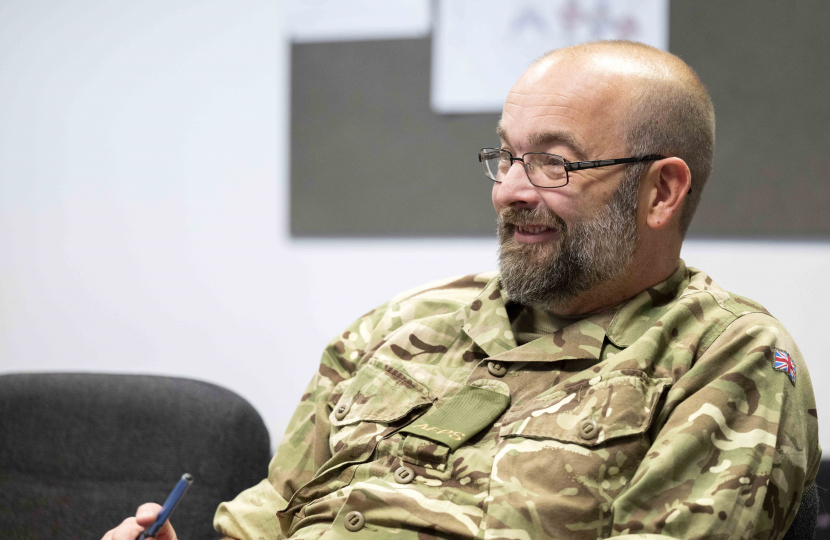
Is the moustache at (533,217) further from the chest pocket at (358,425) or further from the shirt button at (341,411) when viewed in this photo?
the shirt button at (341,411)

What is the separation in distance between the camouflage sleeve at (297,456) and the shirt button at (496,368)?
275 mm

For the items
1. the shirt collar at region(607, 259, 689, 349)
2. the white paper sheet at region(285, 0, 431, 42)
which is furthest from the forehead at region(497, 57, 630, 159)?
the white paper sheet at region(285, 0, 431, 42)

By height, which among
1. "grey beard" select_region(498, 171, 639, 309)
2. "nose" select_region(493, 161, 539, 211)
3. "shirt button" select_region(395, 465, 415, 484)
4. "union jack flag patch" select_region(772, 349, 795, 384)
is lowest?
"shirt button" select_region(395, 465, 415, 484)

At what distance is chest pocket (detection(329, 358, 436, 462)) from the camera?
1.22 m

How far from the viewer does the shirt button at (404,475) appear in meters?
1.14

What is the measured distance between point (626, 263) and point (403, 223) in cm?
92

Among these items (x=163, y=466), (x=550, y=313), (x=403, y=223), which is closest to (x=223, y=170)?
(x=403, y=223)

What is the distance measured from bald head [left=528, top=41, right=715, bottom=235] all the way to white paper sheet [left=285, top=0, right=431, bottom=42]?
0.84 metres

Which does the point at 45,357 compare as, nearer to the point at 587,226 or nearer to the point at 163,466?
the point at 163,466

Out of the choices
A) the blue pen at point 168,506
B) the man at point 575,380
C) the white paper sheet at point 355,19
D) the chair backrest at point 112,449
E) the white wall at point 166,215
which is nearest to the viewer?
the blue pen at point 168,506

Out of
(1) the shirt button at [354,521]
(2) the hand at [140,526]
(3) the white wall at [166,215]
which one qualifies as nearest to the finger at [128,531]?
(2) the hand at [140,526]

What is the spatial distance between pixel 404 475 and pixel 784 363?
0.58 metres

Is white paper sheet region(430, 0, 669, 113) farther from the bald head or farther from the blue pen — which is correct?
the blue pen

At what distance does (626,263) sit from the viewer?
48.8 inches
